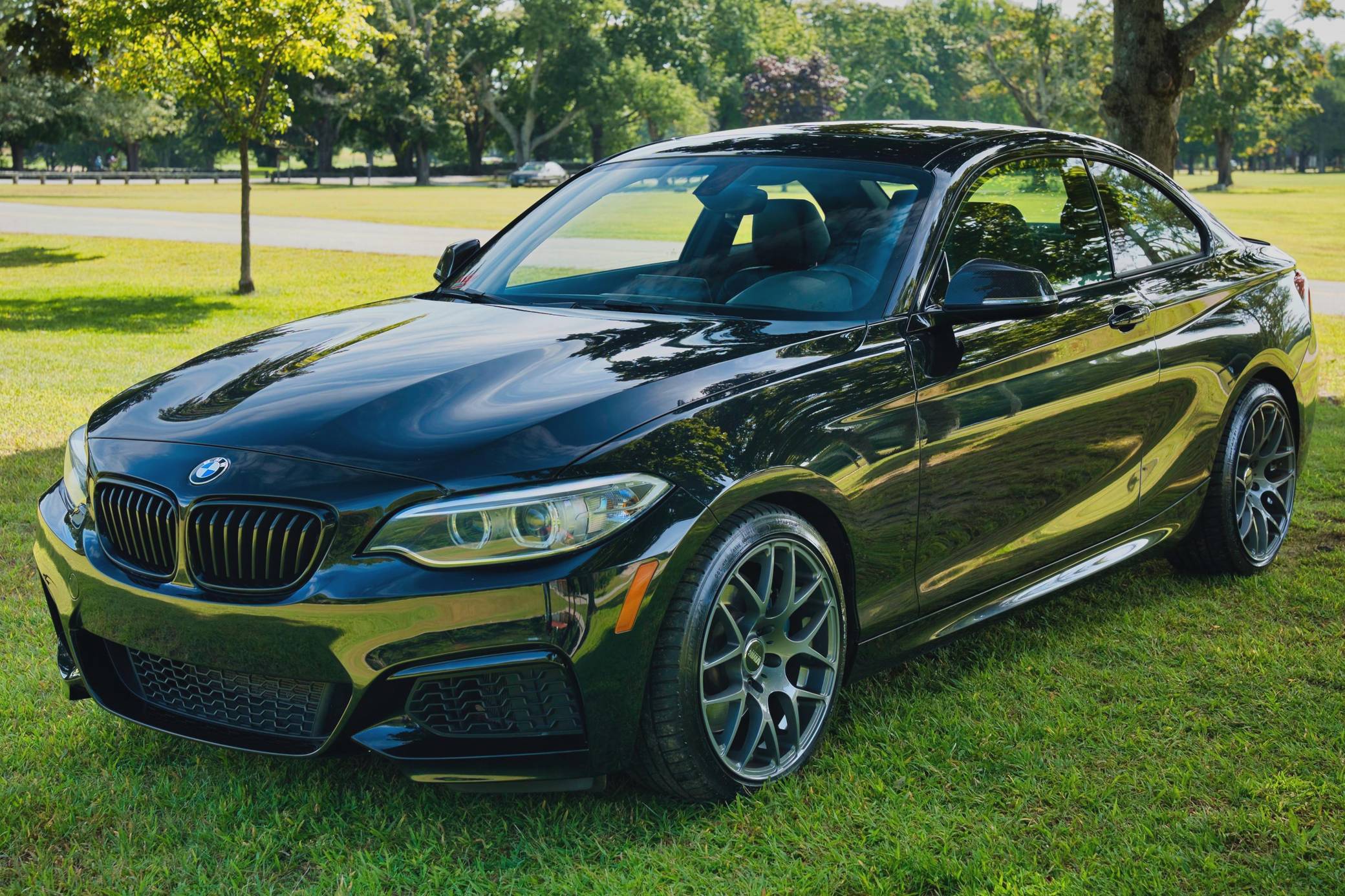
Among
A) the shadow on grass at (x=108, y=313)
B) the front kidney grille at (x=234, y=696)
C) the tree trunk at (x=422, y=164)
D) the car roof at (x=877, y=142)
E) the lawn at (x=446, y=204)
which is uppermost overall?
the tree trunk at (x=422, y=164)

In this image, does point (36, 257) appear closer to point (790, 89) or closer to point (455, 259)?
point (455, 259)

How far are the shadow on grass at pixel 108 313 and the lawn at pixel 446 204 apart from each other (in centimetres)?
424

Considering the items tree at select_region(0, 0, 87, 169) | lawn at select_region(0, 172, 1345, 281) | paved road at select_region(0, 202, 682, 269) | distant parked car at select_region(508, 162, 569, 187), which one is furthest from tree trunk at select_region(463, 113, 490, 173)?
paved road at select_region(0, 202, 682, 269)

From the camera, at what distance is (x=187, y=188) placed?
57.8 metres

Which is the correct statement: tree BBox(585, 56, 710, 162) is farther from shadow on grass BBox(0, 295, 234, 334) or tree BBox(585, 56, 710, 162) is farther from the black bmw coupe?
the black bmw coupe

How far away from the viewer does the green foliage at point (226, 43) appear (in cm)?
1455

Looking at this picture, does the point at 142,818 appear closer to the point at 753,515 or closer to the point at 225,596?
the point at 225,596

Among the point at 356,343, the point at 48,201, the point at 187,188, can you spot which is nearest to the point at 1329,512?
the point at 356,343

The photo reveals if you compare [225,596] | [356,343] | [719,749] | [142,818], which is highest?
[356,343]

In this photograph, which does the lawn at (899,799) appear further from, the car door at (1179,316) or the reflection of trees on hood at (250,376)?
the reflection of trees on hood at (250,376)

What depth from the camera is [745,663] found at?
3.23 metres

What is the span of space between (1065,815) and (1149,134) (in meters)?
7.57

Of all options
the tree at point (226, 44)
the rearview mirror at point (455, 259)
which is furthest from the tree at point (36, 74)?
the rearview mirror at point (455, 259)

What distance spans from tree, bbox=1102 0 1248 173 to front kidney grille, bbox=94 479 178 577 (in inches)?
320
